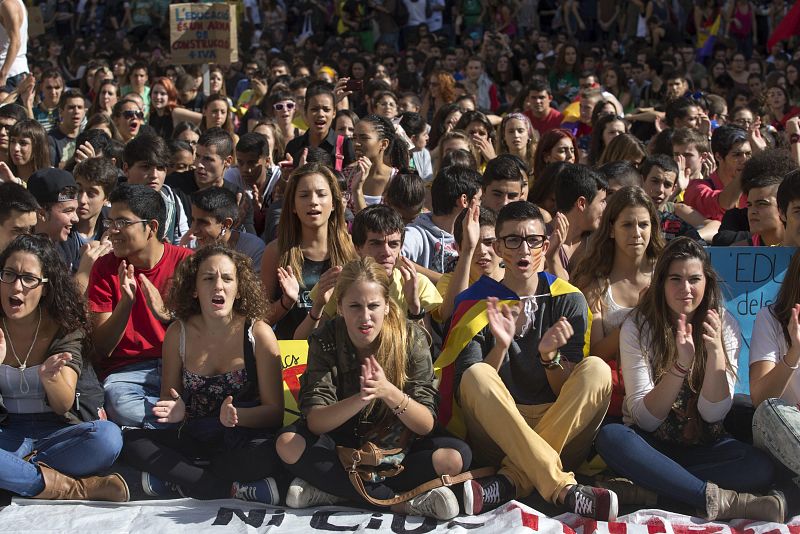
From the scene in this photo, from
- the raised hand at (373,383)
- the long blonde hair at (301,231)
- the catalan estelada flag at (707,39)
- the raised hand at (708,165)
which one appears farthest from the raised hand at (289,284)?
the catalan estelada flag at (707,39)

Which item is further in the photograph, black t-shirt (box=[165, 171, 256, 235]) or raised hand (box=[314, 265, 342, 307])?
black t-shirt (box=[165, 171, 256, 235])

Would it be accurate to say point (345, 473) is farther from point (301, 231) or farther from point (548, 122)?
point (548, 122)

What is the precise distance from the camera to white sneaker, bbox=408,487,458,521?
459 centimetres

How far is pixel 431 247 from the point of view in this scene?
6.43m

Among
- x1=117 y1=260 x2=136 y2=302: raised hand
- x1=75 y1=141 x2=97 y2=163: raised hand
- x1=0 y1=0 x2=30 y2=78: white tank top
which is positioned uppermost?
x1=0 y1=0 x2=30 y2=78: white tank top

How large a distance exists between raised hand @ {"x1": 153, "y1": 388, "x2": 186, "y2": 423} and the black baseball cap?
1819 mm

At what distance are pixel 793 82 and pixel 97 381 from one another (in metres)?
9.84

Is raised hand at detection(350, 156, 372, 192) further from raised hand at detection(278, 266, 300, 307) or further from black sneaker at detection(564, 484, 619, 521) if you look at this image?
black sneaker at detection(564, 484, 619, 521)

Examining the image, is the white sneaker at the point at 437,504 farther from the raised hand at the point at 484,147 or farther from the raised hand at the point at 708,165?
the raised hand at the point at 484,147

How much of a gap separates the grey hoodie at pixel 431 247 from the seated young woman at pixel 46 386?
1924mm

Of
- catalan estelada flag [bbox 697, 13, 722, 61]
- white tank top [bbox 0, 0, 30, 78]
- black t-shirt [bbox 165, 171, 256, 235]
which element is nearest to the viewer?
black t-shirt [bbox 165, 171, 256, 235]

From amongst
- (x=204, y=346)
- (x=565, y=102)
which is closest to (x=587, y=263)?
(x=204, y=346)

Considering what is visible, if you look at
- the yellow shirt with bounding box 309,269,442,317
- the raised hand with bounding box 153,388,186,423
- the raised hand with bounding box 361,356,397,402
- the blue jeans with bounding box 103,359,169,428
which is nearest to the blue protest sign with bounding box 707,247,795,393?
the yellow shirt with bounding box 309,269,442,317

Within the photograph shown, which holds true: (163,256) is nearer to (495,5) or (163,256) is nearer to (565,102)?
(565,102)
